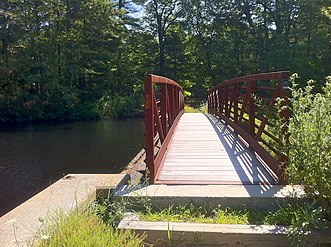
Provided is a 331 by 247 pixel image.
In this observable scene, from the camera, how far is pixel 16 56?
63.0 ft

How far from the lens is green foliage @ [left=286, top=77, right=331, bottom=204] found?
2.12 m

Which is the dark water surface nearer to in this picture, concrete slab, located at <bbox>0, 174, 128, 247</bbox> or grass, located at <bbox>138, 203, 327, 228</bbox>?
concrete slab, located at <bbox>0, 174, 128, 247</bbox>

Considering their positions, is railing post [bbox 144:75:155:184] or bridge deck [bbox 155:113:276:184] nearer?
railing post [bbox 144:75:155:184]

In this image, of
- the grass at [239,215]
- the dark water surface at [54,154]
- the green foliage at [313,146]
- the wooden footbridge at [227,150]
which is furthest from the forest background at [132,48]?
the grass at [239,215]

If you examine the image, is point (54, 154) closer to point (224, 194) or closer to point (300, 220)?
point (224, 194)

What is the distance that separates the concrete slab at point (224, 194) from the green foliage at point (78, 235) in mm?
607

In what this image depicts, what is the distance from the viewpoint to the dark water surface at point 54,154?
24.9ft

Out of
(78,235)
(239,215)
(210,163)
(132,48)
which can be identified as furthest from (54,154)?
(132,48)

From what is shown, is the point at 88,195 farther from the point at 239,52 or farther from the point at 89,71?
the point at 239,52

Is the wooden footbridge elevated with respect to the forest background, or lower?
lower

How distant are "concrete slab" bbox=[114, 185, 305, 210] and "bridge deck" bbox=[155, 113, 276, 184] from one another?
0.24 metres

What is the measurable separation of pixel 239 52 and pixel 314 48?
5.16 meters

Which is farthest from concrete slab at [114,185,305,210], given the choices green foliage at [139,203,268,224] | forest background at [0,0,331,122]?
forest background at [0,0,331,122]

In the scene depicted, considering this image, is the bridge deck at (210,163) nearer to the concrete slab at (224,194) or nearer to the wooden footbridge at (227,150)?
the wooden footbridge at (227,150)
